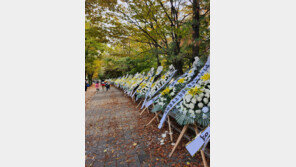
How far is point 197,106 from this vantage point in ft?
8.84

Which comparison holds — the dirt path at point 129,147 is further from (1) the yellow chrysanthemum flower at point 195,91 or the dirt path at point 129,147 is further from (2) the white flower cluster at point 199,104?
(1) the yellow chrysanthemum flower at point 195,91

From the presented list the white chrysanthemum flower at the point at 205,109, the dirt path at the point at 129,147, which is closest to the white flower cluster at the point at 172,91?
the dirt path at the point at 129,147

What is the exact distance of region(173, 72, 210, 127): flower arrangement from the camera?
250 centimetres

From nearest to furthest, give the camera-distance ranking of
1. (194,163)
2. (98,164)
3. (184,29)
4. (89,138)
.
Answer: (194,163) < (98,164) < (89,138) < (184,29)

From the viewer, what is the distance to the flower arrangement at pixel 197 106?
250 centimetres

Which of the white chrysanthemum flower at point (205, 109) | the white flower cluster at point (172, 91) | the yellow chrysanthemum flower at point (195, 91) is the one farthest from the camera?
the white flower cluster at point (172, 91)

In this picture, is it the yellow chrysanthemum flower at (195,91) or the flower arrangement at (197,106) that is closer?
the flower arrangement at (197,106)

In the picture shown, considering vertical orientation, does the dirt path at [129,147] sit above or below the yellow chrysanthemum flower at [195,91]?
below

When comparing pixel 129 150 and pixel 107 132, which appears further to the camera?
pixel 107 132

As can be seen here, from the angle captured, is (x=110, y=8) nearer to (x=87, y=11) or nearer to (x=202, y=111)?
(x=87, y=11)

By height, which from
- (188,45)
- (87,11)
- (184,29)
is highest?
(87,11)

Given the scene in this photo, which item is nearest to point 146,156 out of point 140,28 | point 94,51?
point 140,28

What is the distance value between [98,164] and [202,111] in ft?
7.52

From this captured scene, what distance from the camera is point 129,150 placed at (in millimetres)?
3158
